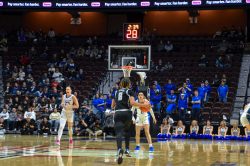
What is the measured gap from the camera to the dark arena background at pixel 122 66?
1026 inches

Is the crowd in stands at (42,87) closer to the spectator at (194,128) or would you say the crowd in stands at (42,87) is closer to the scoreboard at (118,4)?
the scoreboard at (118,4)

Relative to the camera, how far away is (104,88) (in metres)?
32.4

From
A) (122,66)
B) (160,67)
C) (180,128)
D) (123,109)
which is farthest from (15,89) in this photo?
(123,109)

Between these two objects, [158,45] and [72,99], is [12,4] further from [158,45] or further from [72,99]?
[72,99]

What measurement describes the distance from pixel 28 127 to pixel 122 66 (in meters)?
9.34

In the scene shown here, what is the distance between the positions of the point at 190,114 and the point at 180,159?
13462mm

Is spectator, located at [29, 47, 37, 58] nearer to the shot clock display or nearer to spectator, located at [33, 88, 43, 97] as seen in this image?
spectator, located at [33, 88, 43, 97]

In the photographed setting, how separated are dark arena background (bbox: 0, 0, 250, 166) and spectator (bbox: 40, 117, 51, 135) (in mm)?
54

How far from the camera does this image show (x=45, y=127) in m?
27.5

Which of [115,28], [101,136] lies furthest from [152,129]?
[115,28]

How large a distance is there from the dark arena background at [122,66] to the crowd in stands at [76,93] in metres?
0.06

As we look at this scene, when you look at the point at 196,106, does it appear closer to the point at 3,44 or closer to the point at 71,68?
the point at 71,68

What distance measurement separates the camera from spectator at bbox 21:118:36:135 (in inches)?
1088

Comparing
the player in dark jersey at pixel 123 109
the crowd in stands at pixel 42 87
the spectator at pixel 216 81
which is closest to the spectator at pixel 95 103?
the crowd in stands at pixel 42 87
